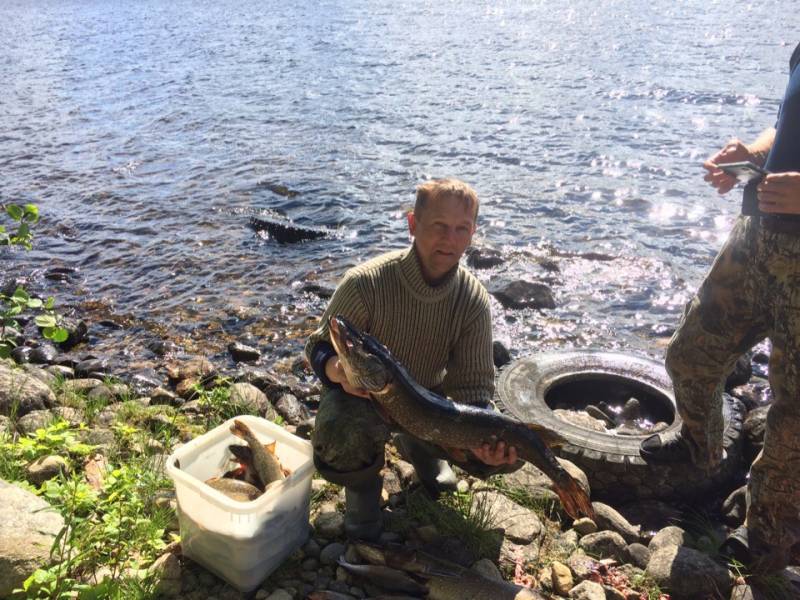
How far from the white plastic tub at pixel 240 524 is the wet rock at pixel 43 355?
494 centimetres

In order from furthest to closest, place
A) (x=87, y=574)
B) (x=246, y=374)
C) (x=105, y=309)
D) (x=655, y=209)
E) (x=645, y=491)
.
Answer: (x=655, y=209)
(x=105, y=309)
(x=246, y=374)
(x=645, y=491)
(x=87, y=574)

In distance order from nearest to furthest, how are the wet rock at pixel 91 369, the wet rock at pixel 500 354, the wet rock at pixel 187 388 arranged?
the wet rock at pixel 187 388 → the wet rock at pixel 91 369 → the wet rock at pixel 500 354

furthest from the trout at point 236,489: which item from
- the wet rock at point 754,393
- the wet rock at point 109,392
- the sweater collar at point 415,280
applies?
the wet rock at point 754,393

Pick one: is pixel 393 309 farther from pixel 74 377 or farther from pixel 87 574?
pixel 74 377

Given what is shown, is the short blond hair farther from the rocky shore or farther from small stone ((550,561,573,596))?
small stone ((550,561,573,596))

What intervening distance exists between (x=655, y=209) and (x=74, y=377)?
9.91 metres

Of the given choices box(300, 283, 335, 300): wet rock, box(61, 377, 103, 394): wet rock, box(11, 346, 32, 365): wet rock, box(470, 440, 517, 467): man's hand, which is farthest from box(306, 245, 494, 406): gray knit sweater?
box(11, 346, 32, 365): wet rock

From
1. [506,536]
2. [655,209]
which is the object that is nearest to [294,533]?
[506,536]

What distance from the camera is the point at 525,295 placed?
380 inches

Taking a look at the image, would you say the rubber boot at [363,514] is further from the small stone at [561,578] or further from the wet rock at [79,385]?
the wet rock at [79,385]

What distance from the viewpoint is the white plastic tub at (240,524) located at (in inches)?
148

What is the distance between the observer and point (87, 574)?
380cm

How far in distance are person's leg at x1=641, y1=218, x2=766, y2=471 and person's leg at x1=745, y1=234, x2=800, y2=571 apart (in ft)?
0.73

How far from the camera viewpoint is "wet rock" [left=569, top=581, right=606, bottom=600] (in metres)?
4.03
